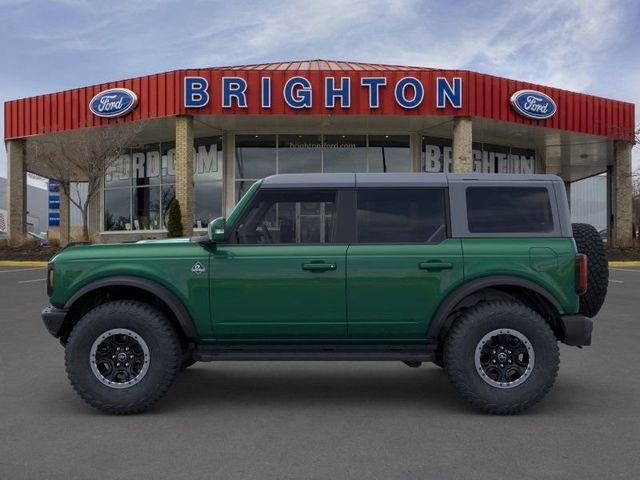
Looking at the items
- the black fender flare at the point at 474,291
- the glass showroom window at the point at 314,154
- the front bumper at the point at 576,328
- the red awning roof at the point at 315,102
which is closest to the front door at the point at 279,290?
the black fender flare at the point at 474,291

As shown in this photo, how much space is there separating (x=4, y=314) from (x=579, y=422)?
9361 mm

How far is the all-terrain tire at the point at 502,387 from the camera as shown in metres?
4.75

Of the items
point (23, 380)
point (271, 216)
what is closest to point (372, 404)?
point (271, 216)

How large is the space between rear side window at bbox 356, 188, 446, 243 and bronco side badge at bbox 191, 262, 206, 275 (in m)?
1.25

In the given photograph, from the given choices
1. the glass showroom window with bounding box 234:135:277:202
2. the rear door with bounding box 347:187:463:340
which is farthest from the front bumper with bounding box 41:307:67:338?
the glass showroom window with bounding box 234:135:277:202

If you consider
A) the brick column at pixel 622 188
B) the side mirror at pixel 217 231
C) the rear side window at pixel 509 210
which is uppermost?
the brick column at pixel 622 188

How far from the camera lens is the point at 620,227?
27.3 metres

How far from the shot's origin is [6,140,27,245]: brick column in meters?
26.7

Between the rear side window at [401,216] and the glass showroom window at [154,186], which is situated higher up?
the glass showroom window at [154,186]

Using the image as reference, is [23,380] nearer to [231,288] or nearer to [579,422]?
[231,288]

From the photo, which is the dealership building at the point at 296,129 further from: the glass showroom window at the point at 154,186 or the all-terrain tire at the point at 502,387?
the all-terrain tire at the point at 502,387

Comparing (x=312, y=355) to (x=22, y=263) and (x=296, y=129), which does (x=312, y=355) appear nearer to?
(x=22, y=263)

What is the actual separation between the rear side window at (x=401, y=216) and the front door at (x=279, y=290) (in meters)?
0.28

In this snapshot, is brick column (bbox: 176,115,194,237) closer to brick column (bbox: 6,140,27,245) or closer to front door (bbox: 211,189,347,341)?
brick column (bbox: 6,140,27,245)
